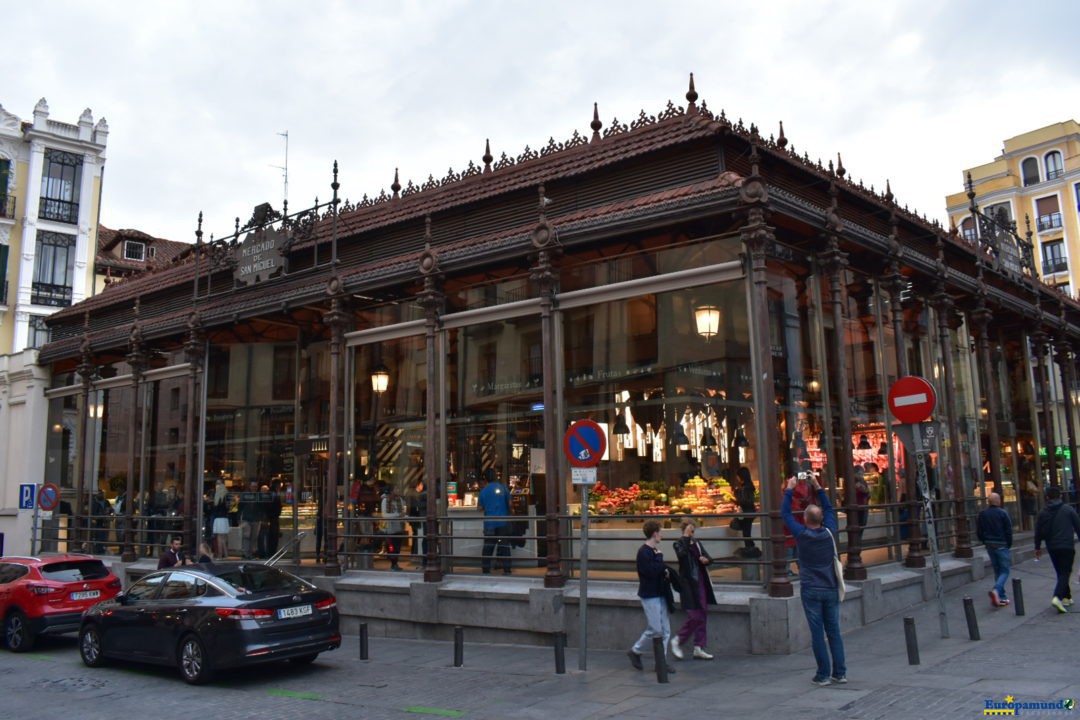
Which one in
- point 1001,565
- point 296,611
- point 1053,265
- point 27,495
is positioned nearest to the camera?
point 296,611

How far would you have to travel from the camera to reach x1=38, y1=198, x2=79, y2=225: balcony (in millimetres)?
47062

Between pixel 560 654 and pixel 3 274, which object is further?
pixel 3 274

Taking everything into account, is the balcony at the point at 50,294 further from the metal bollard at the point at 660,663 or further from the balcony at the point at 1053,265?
the balcony at the point at 1053,265

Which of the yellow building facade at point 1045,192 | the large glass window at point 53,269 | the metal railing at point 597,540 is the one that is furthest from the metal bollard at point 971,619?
the yellow building facade at point 1045,192

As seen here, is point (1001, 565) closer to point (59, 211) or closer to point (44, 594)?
point (44, 594)

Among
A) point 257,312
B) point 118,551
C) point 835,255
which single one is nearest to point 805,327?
point 835,255

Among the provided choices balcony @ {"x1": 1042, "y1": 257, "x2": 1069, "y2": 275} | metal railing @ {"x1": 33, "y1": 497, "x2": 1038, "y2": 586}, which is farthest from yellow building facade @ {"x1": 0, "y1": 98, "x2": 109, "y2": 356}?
balcony @ {"x1": 1042, "y1": 257, "x2": 1069, "y2": 275}

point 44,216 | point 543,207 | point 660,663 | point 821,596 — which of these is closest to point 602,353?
point 543,207

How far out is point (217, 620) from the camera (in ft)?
37.1

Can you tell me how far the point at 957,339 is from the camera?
18906mm

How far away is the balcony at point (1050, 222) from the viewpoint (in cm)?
5628

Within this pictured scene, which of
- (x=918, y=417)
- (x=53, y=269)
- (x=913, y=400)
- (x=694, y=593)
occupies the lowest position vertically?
(x=694, y=593)

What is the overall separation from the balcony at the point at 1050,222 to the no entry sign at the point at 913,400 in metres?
54.1

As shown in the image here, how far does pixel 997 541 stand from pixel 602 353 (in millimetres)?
6731
